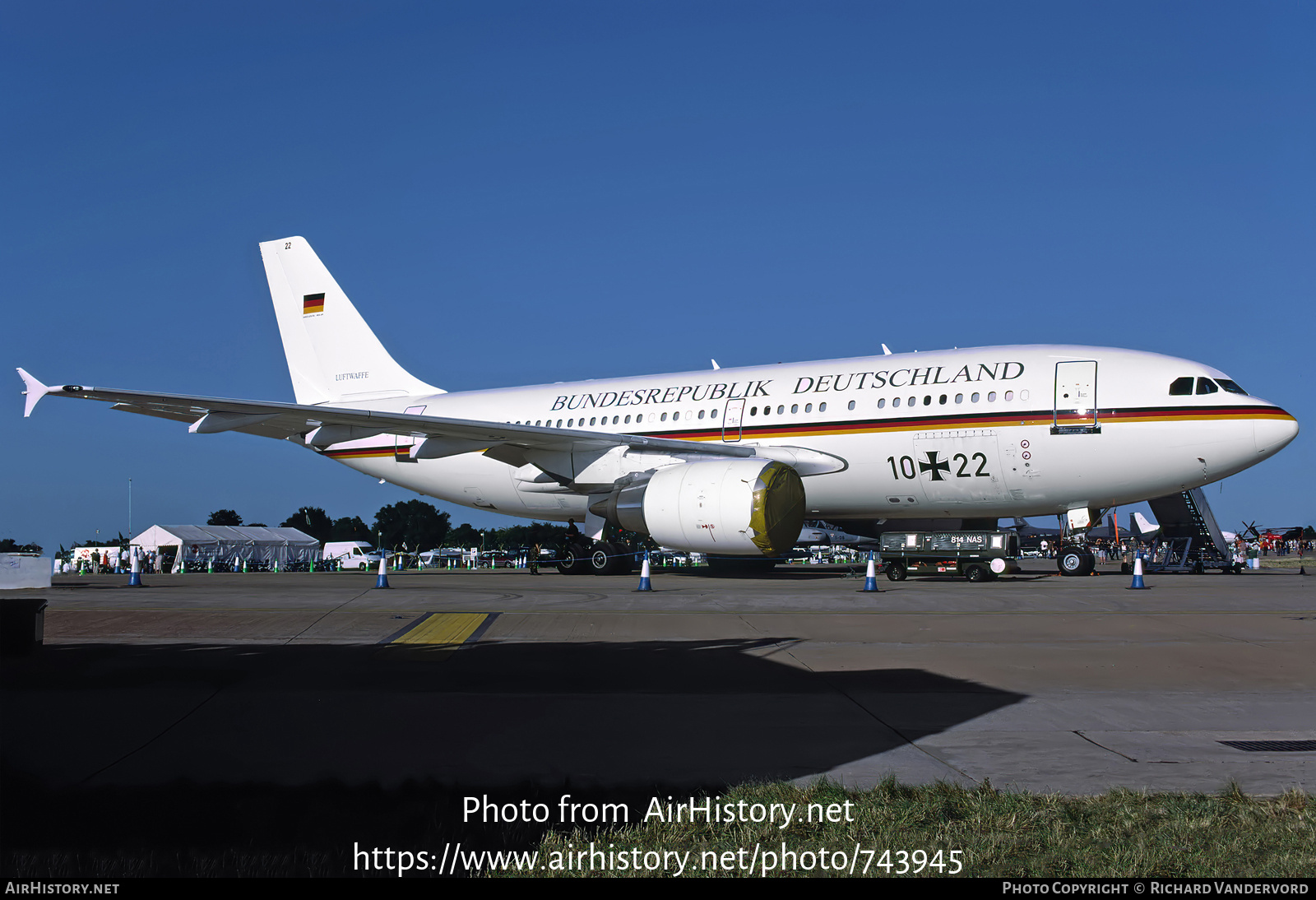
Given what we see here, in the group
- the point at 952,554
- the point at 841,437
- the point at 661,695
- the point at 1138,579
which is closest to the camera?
the point at 661,695

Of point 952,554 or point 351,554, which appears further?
point 351,554

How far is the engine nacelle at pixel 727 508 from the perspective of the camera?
55.6 ft

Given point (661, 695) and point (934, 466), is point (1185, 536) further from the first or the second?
point (661, 695)

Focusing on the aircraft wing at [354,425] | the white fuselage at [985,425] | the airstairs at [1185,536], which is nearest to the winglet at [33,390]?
Answer: the aircraft wing at [354,425]

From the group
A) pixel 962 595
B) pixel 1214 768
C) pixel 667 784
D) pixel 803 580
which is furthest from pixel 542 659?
pixel 803 580

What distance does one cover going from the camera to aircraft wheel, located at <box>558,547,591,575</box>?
961 inches

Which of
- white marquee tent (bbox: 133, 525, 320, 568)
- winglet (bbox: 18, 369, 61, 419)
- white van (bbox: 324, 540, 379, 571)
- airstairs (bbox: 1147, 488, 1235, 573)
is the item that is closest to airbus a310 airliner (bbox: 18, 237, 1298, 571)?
winglet (bbox: 18, 369, 61, 419)

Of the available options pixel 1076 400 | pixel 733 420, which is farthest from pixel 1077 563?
pixel 733 420

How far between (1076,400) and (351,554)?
173 ft

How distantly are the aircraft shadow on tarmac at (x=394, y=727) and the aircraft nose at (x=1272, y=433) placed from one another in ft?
43.0

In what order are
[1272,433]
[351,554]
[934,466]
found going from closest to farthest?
[1272,433] → [934,466] → [351,554]

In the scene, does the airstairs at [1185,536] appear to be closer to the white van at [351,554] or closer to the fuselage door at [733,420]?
the fuselage door at [733,420]

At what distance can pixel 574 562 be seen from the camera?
24.5 meters

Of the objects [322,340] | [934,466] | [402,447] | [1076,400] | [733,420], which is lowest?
[934,466]
